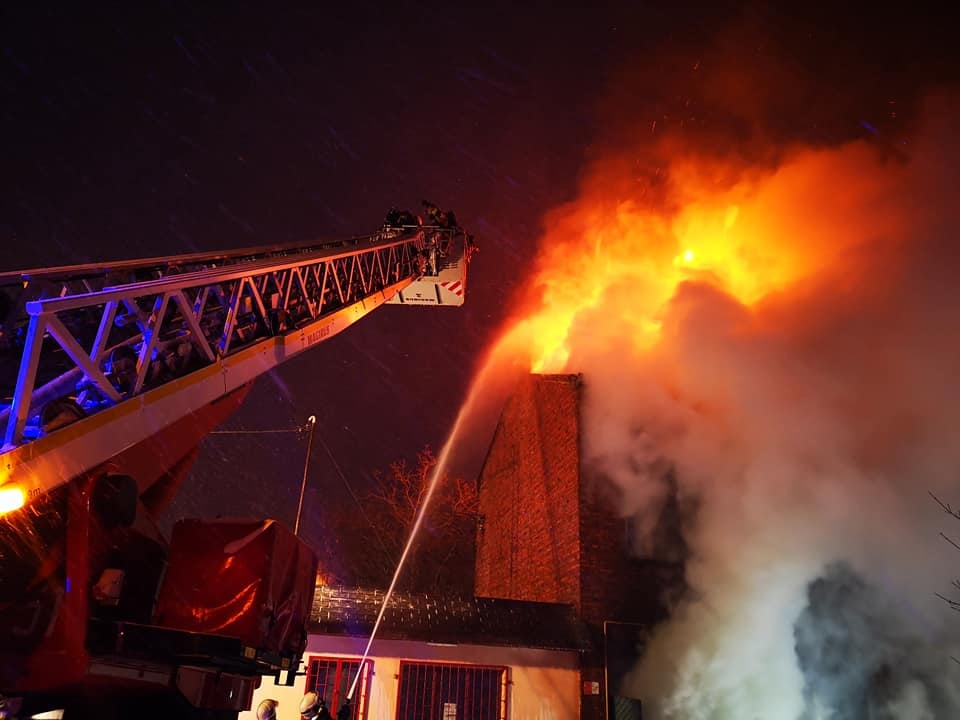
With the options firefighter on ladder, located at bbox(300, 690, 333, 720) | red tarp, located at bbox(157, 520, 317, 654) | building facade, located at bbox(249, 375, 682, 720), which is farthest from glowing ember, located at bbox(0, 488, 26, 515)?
building facade, located at bbox(249, 375, 682, 720)

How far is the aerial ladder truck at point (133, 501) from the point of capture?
3.09 meters

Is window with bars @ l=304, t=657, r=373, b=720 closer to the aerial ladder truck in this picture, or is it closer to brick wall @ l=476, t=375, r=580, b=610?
brick wall @ l=476, t=375, r=580, b=610

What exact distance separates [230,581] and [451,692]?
743 cm

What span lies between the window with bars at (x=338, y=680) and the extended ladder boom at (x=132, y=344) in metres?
6.33

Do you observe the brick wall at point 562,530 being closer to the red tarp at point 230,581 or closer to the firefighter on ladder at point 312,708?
the firefighter on ladder at point 312,708

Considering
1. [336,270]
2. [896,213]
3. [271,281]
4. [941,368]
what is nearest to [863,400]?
[941,368]

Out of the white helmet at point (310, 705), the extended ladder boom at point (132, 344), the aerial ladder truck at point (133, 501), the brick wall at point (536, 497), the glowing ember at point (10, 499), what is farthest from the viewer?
the brick wall at point (536, 497)

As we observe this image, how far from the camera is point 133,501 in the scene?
354cm

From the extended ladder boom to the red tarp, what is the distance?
1.06 metres

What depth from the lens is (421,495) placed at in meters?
30.1

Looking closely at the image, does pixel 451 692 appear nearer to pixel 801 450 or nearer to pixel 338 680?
pixel 338 680

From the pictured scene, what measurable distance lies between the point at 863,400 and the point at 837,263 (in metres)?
3.07

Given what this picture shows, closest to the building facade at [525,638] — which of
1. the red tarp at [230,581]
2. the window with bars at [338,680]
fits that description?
the window with bars at [338,680]

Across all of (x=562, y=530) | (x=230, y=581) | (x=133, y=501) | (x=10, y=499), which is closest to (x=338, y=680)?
(x=562, y=530)
